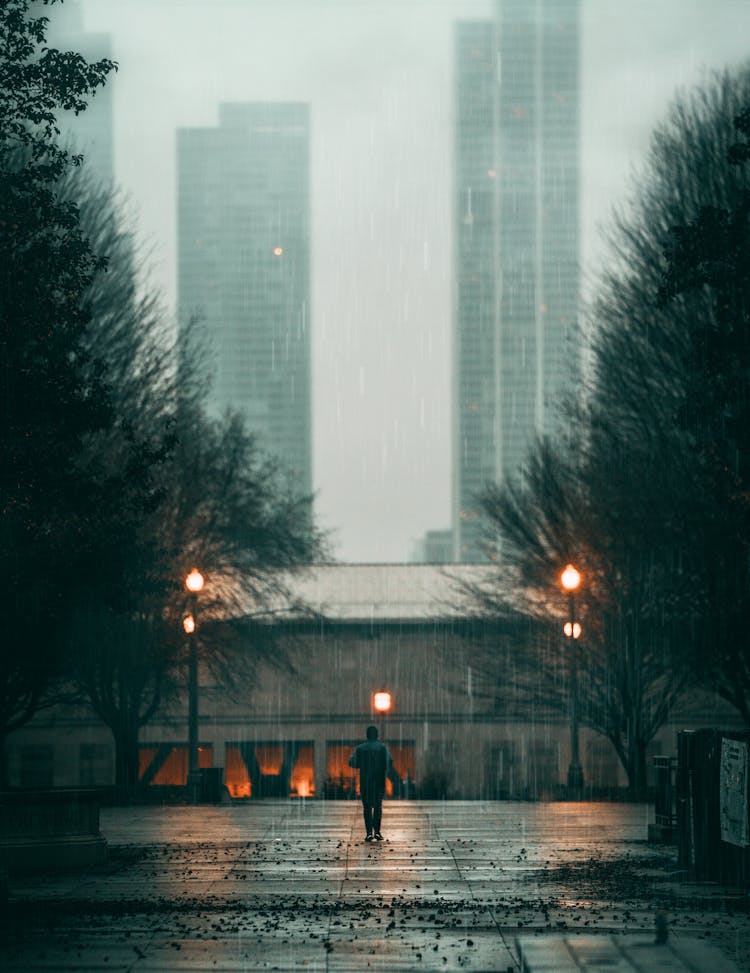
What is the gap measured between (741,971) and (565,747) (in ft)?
139

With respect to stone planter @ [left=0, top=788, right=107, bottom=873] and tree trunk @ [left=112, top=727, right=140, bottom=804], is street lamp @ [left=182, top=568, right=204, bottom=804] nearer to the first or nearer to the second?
tree trunk @ [left=112, top=727, right=140, bottom=804]

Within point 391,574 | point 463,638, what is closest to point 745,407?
point 463,638

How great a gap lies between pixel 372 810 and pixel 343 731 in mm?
34881

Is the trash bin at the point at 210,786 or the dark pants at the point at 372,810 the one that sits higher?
the dark pants at the point at 372,810

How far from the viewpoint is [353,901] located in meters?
14.3

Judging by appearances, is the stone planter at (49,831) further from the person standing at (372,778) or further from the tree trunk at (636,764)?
the tree trunk at (636,764)

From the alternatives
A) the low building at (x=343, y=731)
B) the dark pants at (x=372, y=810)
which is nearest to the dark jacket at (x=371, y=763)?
the dark pants at (x=372, y=810)

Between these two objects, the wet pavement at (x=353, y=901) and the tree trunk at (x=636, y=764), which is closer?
the wet pavement at (x=353, y=901)

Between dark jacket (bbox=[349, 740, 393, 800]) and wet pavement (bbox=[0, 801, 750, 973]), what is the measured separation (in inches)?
31.5

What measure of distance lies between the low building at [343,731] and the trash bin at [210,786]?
19.1 metres

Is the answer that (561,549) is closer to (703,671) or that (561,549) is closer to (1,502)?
(703,671)

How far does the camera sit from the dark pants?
67.1 feet

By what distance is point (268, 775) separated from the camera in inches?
2135

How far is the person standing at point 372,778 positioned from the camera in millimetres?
20484
